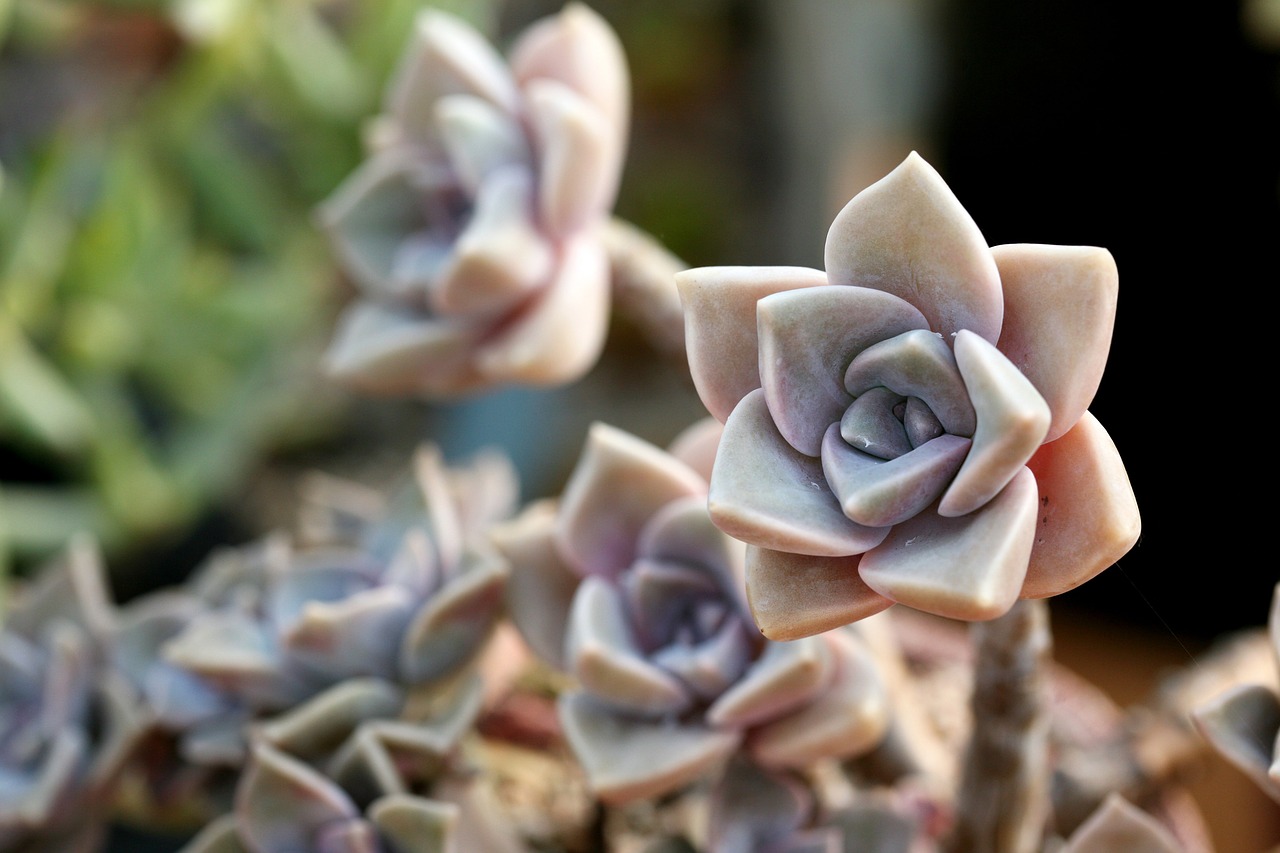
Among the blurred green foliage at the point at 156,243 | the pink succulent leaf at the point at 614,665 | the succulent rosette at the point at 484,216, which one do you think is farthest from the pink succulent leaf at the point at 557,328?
the blurred green foliage at the point at 156,243

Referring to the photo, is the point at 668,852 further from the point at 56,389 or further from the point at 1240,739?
the point at 56,389

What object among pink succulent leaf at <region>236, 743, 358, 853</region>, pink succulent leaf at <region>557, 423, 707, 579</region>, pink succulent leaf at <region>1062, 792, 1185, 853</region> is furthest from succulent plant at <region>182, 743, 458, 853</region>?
pink succulent leaf at <region>1062, 792, 1185, 853</region>

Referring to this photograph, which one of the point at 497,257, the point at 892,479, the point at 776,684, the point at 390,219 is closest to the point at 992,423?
the point at 892,479

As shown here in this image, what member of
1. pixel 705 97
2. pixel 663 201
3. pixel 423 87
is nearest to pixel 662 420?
pixel 663 201

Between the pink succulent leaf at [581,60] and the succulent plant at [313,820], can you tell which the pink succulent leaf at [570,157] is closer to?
the pink succulent leaf at [581,60]

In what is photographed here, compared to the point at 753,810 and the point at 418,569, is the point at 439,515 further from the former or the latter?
the point at 753,810

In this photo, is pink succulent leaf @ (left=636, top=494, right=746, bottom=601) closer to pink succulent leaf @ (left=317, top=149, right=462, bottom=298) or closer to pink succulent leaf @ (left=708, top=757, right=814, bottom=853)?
pink succulent leaf @ (left=708, top=757, right=814, bottom=853)
